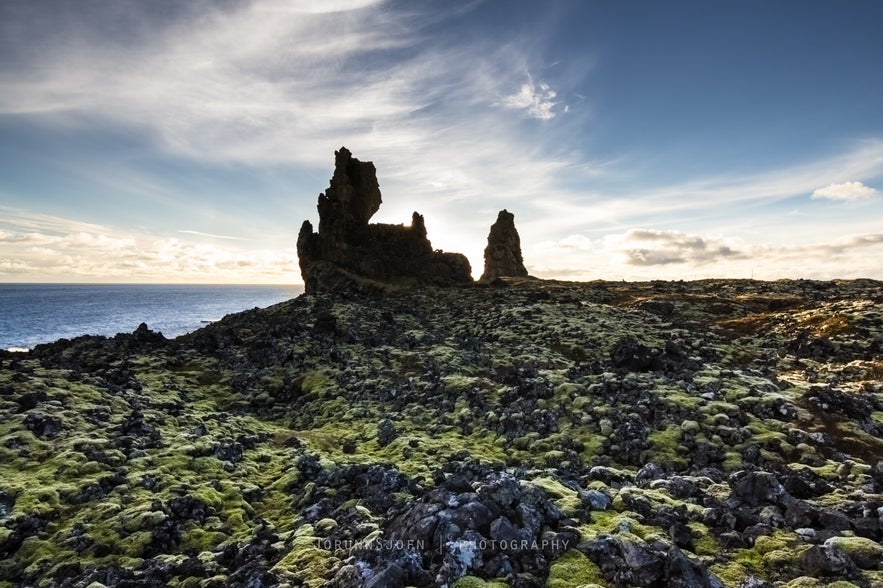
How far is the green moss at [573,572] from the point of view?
998 centimetres

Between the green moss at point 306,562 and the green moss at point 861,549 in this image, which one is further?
the green moss at point 306,562

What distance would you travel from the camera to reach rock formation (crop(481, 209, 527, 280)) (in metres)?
119

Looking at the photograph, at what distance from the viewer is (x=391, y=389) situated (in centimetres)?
3053

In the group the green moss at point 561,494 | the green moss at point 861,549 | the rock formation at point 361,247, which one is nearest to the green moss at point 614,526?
the green moss at point 561,494

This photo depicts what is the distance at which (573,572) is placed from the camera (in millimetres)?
10305

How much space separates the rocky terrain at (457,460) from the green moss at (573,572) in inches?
2.0

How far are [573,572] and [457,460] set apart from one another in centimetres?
958

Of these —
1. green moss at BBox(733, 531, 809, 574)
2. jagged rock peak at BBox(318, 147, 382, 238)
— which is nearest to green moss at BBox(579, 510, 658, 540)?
green moss at BBox(733, 531, 809, 574)

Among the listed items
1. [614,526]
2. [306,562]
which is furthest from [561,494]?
[306,562]

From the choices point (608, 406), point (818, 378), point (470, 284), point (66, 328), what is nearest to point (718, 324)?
point (818, 378)

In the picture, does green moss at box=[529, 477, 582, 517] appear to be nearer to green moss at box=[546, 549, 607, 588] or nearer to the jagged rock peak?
green moss at box=[546, 549, 607, 588]

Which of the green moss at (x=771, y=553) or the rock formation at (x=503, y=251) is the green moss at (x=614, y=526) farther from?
the rock formation at (x=503, y=251)

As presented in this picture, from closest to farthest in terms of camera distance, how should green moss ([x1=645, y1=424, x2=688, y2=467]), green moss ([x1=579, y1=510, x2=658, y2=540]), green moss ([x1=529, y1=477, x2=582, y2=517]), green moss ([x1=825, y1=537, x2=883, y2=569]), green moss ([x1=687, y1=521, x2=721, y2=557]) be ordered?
1. green moss ([x1=825, y1=537, x2=883, y2=569])
2. green moss ([x1=687, y1=521, x2=721, y2=557])
3. green moss ([x1=579, y1=510, x2=658, y2=540])
4. green moss ([x1=529, y1=477, x2=582, y2=517])
5. green moss ([x1=645, y1=424, x2=688, y2=467])

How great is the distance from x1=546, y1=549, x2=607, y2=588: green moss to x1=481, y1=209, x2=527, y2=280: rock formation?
107507 millimetres
